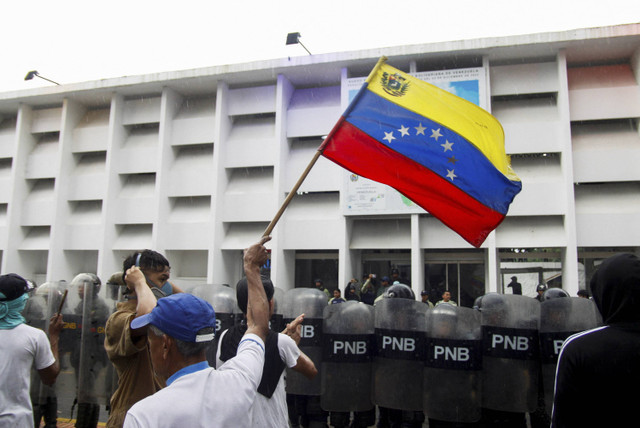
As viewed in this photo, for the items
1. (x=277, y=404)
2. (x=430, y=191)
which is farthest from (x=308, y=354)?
(x=277, y=404)

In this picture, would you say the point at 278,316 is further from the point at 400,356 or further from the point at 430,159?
the point at 430,159

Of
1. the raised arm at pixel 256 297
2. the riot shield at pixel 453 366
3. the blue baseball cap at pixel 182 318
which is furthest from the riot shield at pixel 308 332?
the blue baseball cap at pixel 182 318

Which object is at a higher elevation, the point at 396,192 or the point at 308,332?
the point at 396,192

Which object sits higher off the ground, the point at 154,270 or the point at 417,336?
the point at 154,270

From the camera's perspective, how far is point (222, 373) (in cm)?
172

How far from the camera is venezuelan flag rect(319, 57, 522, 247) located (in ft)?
13.3

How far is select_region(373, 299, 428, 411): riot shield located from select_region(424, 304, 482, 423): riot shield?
0.10 m

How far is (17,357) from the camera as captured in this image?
3131mm

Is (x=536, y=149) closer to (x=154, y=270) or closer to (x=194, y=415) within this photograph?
(x=154, y=270)

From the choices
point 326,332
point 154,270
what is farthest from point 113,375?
point 154,270

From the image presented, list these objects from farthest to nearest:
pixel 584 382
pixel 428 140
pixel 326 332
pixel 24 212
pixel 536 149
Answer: pixel 24 212 → pixel 536 149 → pixel 326 332 → pixel 428 140 → pixel 584 382

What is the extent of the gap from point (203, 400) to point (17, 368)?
2178mm

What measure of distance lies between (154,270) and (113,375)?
275cm

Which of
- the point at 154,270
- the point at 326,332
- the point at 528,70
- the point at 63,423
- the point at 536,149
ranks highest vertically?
the point at 528,70
